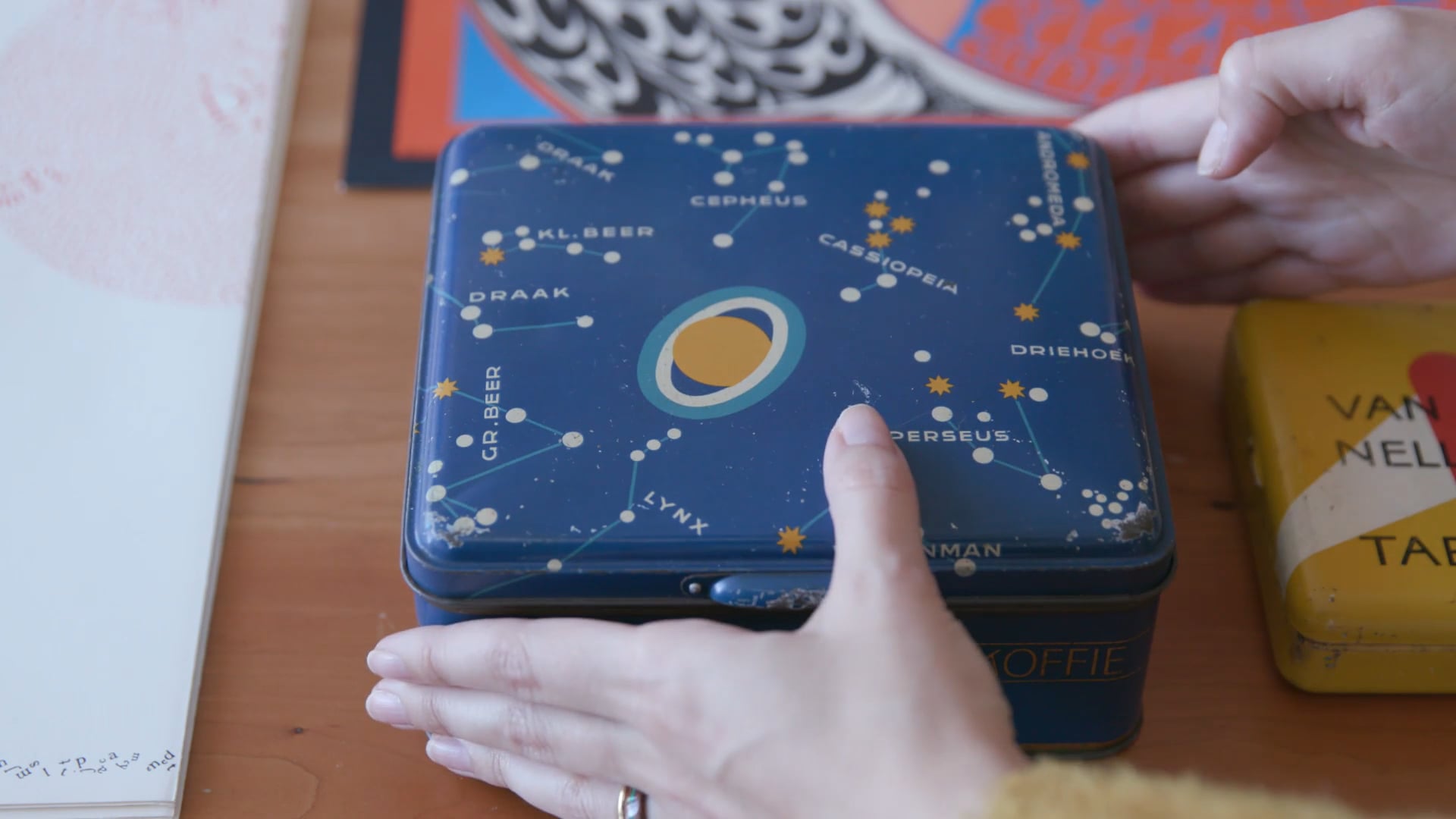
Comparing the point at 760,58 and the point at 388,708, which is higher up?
the point at 760,58

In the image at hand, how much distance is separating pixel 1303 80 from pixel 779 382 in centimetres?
28

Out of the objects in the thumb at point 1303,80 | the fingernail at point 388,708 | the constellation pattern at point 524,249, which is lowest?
the fingernail at point 388,708

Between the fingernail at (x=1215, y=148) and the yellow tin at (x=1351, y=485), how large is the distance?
8cm

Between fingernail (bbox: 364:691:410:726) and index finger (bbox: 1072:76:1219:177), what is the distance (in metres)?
0.44

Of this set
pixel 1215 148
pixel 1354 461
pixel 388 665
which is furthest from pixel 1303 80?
pixel 388 665

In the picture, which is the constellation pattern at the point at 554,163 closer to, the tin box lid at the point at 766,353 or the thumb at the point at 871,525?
the tin box lid at the point at 766,353

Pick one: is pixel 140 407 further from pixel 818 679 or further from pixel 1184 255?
pixel 1184 255

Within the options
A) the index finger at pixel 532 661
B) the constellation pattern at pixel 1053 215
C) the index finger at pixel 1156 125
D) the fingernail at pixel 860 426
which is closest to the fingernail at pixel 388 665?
the index finger at pixel 532 661

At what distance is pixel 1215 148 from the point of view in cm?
58

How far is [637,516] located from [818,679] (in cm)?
11

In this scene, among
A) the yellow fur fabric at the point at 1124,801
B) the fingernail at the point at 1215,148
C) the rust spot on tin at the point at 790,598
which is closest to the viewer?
the yellow fur fabric at the point at 1124,801

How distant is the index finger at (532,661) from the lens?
45 cm

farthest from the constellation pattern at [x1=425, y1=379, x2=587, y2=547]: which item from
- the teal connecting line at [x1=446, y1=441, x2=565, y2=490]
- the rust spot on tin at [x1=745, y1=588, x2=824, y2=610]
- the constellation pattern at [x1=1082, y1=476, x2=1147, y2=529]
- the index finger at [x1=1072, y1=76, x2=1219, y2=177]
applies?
the index finger at [x1=1072, y1=76, x2=1219, y2=177]

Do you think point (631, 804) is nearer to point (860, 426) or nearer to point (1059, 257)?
point (860, 426)
